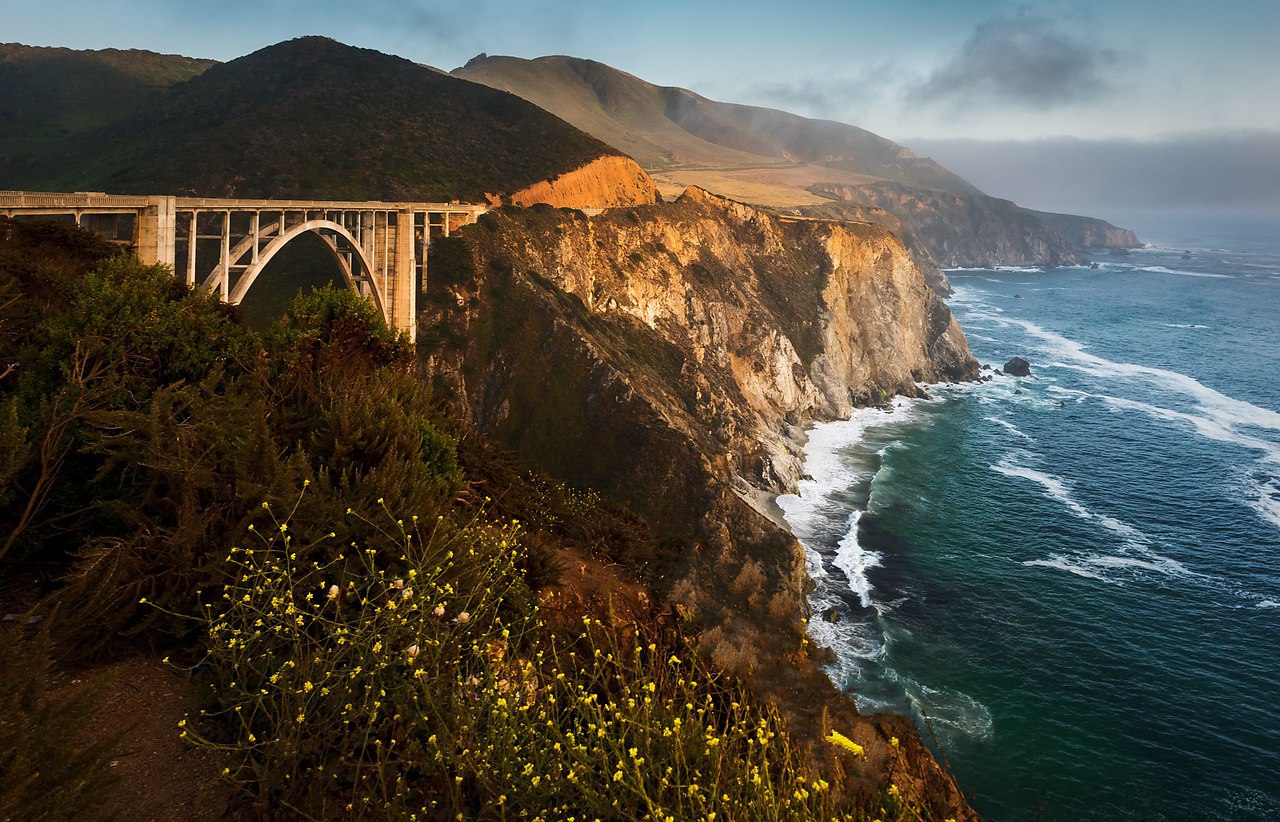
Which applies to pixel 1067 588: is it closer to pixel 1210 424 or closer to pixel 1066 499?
pixel 1066 499

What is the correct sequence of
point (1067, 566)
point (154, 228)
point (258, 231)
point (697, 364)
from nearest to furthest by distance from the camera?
point (154, 228)
point (258, 231)
point (1067, 566)
point (697, 364)

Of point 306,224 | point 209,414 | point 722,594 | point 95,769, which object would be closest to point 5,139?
point 306,224

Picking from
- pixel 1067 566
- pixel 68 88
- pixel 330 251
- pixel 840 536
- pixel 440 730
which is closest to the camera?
pixel 440 730

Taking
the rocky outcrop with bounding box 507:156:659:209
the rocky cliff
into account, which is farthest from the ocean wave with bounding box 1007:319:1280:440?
the rocky outcrop with bounding box 507:156:659:209

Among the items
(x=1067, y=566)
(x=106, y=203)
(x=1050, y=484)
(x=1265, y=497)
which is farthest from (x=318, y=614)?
(x=1265, y=497)

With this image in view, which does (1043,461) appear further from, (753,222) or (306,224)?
(306,224)

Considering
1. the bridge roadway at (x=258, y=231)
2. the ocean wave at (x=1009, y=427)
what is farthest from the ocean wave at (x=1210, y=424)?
the bridge roadway at (x=258, y=231)

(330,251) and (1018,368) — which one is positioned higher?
(330,251)
